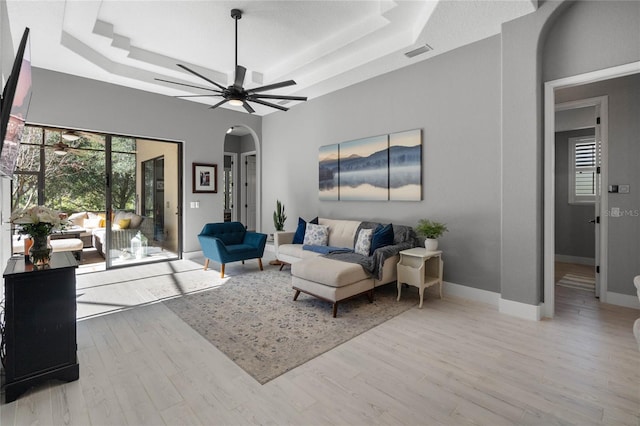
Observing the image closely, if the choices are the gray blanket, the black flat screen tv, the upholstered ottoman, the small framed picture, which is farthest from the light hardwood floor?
the small framed picture

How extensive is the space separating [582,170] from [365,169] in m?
4.07

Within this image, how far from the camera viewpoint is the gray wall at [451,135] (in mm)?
3547

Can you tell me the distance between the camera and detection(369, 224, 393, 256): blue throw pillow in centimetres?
397

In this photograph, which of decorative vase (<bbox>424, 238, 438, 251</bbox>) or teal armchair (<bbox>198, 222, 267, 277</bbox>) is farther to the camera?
teal armchair (<bbox>198, 222, 267, 277</bbox>)

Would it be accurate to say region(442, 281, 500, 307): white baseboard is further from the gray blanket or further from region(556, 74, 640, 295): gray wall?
region(556, 74, 640, 295): gray wall

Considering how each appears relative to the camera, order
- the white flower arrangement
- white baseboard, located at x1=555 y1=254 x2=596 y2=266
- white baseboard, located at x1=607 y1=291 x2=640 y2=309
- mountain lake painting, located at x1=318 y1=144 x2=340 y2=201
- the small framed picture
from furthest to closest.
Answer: the small framed picture
white baseboard, located at x1=555 y1=254 x2=596 y2=266
mountain lake painting, located at x1=318 y1=144 x2=340 y2=201
white baseboard, located at x1=607 y1=291 x2=640 y2=309
the white flower arrangement

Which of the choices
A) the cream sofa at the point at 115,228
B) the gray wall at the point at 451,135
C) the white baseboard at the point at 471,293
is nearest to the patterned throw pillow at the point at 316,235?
the gray wall at the point at 451,135

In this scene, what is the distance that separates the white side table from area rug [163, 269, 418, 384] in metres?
0.27

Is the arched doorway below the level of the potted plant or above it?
above

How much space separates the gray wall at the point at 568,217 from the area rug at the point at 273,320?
146 inches

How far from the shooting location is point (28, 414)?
69.8 inches

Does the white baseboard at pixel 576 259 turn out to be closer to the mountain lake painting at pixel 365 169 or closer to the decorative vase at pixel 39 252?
the mountain lake painting at pixel 365 169

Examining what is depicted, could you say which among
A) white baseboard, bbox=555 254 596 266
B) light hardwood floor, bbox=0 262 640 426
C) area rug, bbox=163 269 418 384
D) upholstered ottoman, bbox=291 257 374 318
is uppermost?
upholstered ottoman, bbox=291 257 374 318

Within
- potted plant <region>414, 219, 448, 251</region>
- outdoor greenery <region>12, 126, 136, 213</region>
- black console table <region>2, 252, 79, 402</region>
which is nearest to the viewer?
black console table <region>2, 252, 79, 402</region>
